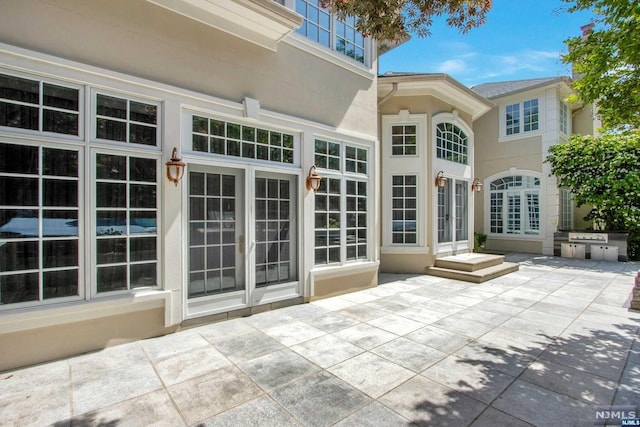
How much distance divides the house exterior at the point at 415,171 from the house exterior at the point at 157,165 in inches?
105

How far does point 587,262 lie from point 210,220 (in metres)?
11.8

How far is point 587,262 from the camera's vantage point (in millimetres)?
10312

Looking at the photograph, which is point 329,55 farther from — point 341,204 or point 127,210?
point 127,210

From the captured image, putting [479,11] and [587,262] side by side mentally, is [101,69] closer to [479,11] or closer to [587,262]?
[479,11]

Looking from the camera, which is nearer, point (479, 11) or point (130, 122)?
point (479, 11)

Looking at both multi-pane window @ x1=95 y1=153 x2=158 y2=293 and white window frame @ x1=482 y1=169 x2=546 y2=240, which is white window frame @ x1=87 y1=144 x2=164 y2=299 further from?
white window frame @ x1=482 y1=169 x2=546 y2=240

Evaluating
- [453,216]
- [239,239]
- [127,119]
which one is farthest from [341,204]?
[453,216]

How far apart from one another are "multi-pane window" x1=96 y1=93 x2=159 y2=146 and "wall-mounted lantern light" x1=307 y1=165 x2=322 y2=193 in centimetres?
248

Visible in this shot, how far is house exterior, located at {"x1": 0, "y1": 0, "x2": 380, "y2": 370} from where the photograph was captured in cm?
341

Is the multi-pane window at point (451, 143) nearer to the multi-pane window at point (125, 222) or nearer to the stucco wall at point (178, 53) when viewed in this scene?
the stucco wall at point (178, 53)

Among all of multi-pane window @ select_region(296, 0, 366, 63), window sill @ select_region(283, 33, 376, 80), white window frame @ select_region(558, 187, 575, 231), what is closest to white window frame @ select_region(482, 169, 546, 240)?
white window frame @ select_region(558, 187, 575, 231)

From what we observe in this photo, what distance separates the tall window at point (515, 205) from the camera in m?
12.4

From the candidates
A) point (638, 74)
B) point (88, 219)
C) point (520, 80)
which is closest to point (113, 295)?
point (88, 219)

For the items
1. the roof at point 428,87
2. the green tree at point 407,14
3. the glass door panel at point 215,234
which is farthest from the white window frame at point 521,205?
the glass door panel at point 215,234
